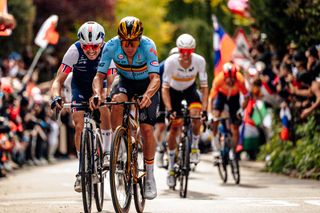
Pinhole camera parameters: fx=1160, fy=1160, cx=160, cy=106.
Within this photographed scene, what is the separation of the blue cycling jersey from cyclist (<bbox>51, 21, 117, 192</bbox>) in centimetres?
65

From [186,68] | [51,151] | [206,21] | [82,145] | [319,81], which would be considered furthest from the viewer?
[206,21]

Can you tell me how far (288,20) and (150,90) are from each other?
10.1 meters

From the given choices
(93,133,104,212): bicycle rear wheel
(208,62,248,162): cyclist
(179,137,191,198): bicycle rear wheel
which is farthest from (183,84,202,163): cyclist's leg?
(93,133,104,212): bicycle rear wheel

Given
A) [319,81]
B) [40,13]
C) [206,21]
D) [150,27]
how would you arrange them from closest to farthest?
[319,81] < [40,13] < [206,21] < [150,27]

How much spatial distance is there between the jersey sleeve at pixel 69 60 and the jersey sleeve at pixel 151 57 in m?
1.36

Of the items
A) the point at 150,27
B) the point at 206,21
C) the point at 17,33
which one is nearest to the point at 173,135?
the point at 17,33

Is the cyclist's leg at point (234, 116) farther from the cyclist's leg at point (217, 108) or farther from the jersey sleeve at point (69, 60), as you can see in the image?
the jersey sleeve at point (69, 60)

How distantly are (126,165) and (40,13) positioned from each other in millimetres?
39127

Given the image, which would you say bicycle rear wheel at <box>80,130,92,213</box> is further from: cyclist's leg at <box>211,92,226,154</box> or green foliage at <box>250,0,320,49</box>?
green foliage at <box>250,0,320,49</box>

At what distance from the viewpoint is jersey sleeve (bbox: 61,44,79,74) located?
45.2 feet

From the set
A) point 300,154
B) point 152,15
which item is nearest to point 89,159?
point 300,154

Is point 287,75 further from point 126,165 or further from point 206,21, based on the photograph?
point 206,21

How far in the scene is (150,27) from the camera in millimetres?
65438

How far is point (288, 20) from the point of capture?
72.3 feet
